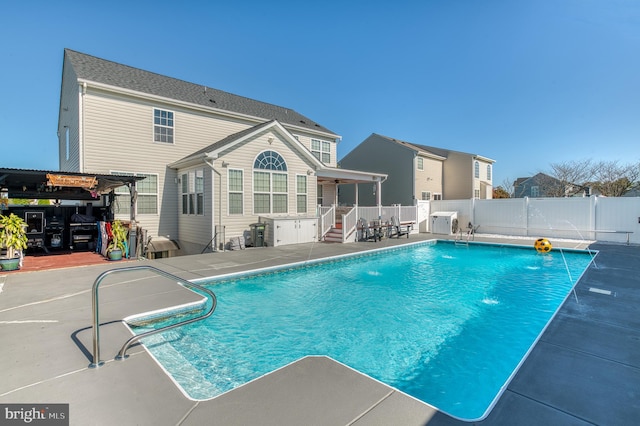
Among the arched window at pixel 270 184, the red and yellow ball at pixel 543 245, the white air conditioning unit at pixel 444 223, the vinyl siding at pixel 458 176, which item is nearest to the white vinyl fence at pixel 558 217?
the white air conditioning unit at pixel 444 223

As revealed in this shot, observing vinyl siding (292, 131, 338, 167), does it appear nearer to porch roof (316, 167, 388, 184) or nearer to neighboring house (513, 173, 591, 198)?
porch roof (316, 167, 388, 184)

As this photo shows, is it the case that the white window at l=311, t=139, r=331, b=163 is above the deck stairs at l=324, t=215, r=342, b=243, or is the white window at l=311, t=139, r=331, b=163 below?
above

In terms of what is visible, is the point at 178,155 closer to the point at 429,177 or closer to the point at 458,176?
the point at 429,177

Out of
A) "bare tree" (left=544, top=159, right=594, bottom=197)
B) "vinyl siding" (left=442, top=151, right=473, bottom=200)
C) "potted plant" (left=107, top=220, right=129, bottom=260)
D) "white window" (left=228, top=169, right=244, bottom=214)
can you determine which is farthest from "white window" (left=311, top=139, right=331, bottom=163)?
"bare tree" (left=544, top=159, right=594, bottom=197)

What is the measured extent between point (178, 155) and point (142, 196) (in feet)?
7.98

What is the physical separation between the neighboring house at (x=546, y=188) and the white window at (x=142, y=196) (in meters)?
29.5

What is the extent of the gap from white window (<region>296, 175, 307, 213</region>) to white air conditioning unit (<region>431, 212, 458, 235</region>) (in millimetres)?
8784

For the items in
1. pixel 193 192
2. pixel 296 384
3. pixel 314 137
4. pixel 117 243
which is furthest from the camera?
pixel 314 137

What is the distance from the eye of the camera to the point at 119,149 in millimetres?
12188

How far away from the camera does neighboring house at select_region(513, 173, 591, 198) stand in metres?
28.8

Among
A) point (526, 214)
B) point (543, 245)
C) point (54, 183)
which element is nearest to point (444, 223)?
point (526, 214)

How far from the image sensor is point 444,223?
1803cm

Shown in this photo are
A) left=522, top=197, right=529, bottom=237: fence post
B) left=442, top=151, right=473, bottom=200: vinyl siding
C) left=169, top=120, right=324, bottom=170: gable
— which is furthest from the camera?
left=442, top=151, right=473, bottom=200: vinyl siding

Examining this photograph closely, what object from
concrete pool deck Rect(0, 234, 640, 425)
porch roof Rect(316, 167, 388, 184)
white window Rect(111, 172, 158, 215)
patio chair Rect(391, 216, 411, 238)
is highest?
porch roof Rect(316, 167, 388, 184)
